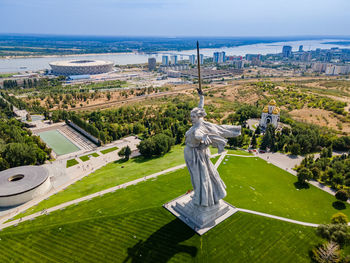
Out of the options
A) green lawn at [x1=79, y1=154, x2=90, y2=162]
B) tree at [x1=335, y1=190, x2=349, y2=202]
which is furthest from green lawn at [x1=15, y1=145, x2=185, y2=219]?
tree at [x1=335, y1=190, x2=349, y2=202]

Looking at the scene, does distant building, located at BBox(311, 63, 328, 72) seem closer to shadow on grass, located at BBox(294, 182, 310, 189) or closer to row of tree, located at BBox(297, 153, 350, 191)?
row of tree, located at BBox(297, 153, 350, 191)

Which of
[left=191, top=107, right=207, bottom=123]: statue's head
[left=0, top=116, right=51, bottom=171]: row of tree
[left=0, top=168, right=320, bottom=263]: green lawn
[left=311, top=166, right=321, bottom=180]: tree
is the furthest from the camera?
[left=0, top=116, right=51, bottom=171]: row of tree

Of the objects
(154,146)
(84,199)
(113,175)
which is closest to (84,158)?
(113,175)

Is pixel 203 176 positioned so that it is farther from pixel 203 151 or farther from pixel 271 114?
pixel 271 114

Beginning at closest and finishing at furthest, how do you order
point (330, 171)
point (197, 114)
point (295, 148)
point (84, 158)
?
point (197, 114)
point (330, 171)
point (295, 148)
point (84, 158)

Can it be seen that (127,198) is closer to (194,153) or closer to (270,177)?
(194,153)
